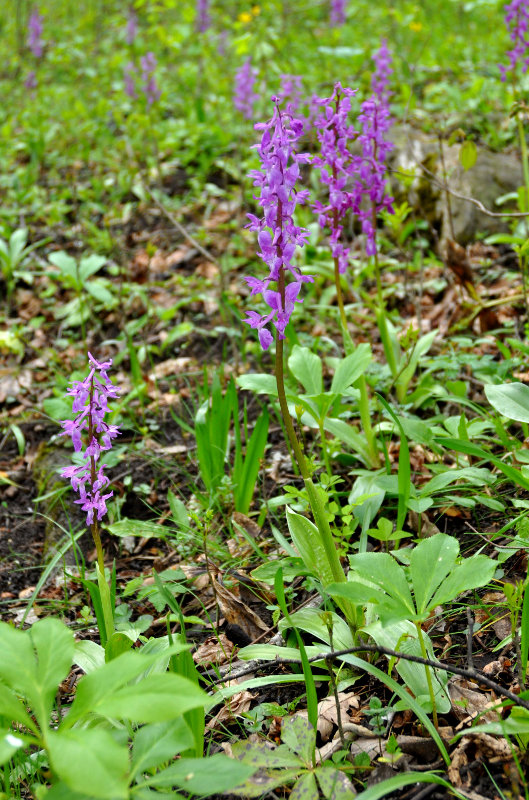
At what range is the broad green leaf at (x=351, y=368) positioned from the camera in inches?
89.6

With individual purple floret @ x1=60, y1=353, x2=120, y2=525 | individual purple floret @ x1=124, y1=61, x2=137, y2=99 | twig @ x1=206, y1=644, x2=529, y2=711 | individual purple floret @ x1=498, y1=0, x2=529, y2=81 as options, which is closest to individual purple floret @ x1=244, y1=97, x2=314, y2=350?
individual purple floret @ x1=60, y1=353, x2=120, y2=525

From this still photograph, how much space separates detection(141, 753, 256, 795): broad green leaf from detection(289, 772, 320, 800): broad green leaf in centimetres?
28

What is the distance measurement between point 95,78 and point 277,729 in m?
9.25

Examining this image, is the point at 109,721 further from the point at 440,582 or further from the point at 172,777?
the point at 440,582

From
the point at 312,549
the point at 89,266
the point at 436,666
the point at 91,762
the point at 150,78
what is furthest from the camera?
the point at 150,78

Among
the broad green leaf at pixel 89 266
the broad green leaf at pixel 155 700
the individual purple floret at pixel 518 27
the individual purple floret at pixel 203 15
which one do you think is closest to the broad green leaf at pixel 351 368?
the broad green leaf at pixel 155 700

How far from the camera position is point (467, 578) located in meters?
1.50

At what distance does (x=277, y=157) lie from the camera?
162 cm

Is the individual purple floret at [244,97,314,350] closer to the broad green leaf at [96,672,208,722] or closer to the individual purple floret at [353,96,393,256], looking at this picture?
the broad green leaf at [96,672,208,722]

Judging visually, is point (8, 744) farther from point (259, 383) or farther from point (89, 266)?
point (89, 266)

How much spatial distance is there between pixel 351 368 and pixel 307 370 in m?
0.18

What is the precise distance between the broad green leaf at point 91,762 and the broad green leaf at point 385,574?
2.15 ft

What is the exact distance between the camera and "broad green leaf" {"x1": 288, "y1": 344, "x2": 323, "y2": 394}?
239cm

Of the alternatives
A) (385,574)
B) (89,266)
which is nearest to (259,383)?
(385,574)
